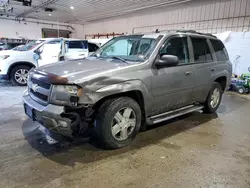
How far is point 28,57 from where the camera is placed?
732 centimetres

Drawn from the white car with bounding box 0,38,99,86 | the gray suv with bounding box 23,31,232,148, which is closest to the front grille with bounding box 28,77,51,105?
the gray suv with bounding box 23,31,232,148

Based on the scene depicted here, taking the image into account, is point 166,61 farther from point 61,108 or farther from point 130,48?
point 61,108

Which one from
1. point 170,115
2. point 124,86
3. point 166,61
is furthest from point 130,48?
point 170,115

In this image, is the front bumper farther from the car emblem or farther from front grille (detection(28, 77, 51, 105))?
the car emblem

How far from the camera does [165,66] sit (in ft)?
10.7

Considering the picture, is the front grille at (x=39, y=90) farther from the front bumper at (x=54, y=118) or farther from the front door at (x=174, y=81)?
the front door at (x=174, y=81)

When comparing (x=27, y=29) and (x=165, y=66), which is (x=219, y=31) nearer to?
(x=165, y=66)

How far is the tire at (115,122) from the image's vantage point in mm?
2723

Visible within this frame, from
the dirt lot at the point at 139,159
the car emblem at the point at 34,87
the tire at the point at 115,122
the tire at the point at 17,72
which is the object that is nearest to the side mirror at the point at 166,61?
the tire at the point at 115,122

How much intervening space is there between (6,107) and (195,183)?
4.35m

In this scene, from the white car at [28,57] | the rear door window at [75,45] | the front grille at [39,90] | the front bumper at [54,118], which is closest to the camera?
the front bumper at [54,118]

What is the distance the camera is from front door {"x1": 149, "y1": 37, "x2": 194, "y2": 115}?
3.21 metres

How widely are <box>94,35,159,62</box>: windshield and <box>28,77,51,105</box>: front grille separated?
47.0 inches

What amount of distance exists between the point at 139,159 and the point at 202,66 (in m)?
2.20
